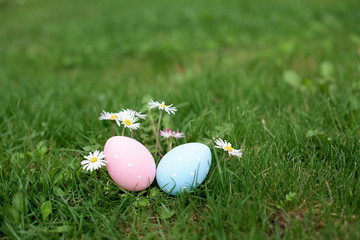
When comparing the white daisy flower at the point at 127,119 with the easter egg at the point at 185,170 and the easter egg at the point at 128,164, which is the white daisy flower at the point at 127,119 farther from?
the easter egg at the point at 185,170

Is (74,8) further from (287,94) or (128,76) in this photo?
(287,94)

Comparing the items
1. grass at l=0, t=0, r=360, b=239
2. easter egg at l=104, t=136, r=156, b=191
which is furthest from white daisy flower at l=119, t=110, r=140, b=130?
grass at l=0, t=0, r=360, b=239

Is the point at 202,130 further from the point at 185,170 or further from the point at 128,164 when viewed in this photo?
the point at 128,164

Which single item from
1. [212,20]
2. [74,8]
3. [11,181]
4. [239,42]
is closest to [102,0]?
[74,8]

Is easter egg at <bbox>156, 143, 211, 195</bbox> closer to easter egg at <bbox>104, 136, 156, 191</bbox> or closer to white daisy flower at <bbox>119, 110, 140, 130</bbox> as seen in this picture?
easter egg at <bbox>104, 136, 156, 191</bbox>

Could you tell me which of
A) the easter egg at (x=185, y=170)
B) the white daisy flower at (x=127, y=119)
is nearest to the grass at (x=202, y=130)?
the easter egg at (x=185, y=170)
